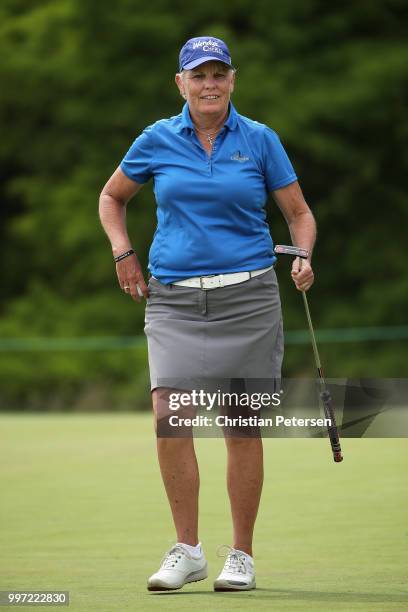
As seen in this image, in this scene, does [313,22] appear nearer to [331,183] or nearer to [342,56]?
[342,56]

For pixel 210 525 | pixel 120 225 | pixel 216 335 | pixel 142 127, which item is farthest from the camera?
pixel 142 127

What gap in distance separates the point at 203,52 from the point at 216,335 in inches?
38.6

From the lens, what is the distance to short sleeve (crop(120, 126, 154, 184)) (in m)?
5.07

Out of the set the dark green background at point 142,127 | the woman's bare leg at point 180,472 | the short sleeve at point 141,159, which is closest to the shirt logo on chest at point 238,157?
the short sleeve at point 141,159

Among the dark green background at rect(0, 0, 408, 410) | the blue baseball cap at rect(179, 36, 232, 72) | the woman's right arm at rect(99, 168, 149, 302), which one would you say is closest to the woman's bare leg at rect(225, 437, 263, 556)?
the woman's right arm at rect(99, 168, 149, 302)

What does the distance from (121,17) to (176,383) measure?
19636 millimetres

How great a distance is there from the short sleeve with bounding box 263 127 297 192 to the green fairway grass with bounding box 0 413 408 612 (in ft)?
4.60

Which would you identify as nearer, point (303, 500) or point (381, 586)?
point (381, 586)

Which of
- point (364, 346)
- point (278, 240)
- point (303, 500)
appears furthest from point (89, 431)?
point (278, 240)

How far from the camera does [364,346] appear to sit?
19.8 meters

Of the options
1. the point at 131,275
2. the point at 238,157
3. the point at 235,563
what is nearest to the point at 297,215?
the point at 238,157

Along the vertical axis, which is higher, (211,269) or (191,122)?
(191,122)

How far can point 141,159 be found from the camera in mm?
5102

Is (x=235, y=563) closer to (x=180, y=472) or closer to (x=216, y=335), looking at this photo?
(x=180, y=472)
